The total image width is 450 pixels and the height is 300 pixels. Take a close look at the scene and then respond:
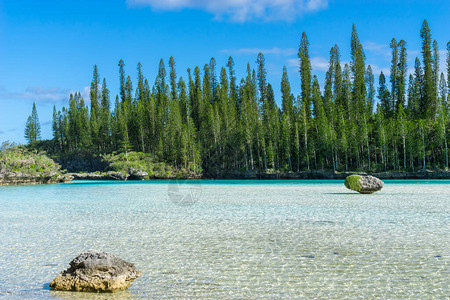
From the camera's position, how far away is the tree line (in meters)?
51.0

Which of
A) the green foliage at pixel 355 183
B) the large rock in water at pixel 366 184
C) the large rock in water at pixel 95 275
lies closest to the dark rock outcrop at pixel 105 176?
the green foliage at pixel 355 183

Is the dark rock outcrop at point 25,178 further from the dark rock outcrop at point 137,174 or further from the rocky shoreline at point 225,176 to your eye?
the dark rock outcrop at point 137,174

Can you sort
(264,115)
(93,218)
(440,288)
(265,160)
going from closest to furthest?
(440,288)
(93,218)
(265,160)
(264,115)

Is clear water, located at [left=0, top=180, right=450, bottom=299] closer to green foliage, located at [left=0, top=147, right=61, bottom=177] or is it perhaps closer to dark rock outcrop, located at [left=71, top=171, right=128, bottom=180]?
green foliage, located at [left=0, top=147, right=61, bottom=177]

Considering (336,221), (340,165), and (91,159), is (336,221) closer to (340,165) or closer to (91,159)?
(340,165)

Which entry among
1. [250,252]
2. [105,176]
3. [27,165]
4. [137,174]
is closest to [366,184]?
[250,252]

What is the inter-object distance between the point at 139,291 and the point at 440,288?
4.41 meters

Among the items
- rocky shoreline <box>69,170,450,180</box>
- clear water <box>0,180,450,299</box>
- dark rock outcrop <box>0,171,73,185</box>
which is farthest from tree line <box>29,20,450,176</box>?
clear water <box>0,180,450,299</box>

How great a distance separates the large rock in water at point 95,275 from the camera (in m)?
5.21

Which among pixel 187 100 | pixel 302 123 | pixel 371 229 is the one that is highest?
pixel 187 100

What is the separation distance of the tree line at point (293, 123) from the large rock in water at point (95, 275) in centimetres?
4846

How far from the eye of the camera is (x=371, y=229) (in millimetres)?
9562

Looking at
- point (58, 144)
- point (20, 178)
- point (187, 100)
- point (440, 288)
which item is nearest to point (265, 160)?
point (187, 100)

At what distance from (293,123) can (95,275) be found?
196ft
